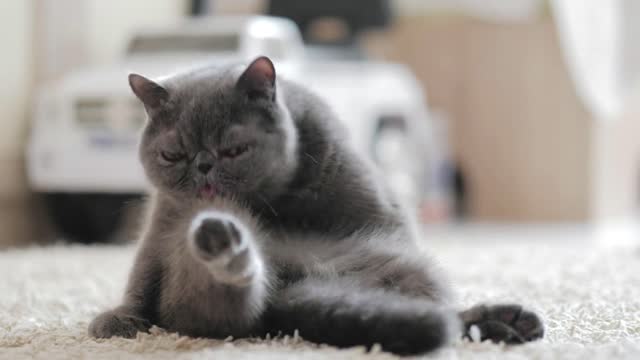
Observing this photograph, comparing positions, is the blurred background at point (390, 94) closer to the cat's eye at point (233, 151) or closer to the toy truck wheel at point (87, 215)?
the toy truck wheel at point (87, 215)

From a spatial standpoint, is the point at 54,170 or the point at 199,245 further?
the point at 54,170

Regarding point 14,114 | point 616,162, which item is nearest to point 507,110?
point 616,162

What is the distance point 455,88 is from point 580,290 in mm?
3123

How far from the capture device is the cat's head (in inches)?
43.3

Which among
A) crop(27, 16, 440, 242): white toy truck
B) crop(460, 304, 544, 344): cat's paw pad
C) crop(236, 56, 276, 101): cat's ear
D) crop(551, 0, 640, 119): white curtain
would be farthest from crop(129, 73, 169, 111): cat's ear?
crop(551, 0, 640, 119): white curtain

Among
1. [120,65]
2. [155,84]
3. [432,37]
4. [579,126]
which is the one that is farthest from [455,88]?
[155,84]

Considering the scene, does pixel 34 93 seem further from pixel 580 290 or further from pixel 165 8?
pixel 580 290

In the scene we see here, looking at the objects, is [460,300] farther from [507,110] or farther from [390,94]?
[507,110]

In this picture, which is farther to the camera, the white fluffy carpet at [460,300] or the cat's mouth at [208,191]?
the cat's mouth at [208,191]

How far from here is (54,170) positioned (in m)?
2.72

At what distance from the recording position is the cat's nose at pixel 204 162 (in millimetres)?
1097

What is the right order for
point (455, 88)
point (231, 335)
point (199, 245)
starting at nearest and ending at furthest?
point (199, 245)
point (231, 335)
point (455, 88)

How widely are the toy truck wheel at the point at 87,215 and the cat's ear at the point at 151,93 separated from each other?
1604 mm

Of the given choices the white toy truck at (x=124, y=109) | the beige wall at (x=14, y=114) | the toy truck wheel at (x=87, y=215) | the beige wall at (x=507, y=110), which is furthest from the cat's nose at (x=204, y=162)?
the beige wall at (x=507, y=110)
